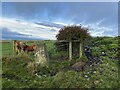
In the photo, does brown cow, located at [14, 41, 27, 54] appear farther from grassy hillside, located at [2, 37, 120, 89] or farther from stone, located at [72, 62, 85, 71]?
stone, located at [72, 62, 85, 71]

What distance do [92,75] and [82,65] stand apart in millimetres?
1611

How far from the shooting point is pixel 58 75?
12.4 meters

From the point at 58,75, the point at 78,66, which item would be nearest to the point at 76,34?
the point at 78,66

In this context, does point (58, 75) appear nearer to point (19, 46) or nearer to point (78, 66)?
point (78, 66)

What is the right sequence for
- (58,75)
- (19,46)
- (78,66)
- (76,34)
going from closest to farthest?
1. (58,75)
2. (78,66)
3. (76,34)
4. (19,46)

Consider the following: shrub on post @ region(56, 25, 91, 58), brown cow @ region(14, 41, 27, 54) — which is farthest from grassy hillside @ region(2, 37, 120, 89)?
brown cow @ region(14, 41, 27, 54)

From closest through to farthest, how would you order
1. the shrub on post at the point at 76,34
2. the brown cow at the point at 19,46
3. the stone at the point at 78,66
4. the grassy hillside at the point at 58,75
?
the grassy hillside at the point at 58,75
the stone at the point at 78,66
the shrub on post at the point at 76,34
the brown cow at the point at 19,46

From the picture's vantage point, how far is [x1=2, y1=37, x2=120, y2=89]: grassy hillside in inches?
464

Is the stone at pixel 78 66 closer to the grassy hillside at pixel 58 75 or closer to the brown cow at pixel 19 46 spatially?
the grassy hillside at pixel 58 75

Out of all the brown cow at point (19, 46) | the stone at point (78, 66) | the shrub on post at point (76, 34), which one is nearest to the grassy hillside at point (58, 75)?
the stone at point (78, 66)

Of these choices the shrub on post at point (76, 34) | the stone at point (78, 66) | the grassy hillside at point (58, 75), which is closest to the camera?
the grassy hillside at point (58, 75)

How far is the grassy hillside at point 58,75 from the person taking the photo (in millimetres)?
11773

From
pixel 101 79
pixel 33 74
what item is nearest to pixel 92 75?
pixel 101 79

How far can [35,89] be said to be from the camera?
1146 cm
